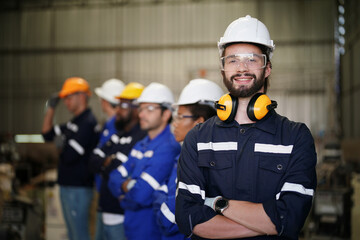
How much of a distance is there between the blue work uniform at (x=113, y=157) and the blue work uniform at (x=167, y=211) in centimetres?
127

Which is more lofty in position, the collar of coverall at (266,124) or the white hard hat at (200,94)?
the white hard hat at (200,94)

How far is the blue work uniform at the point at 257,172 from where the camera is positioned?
1.88 metres

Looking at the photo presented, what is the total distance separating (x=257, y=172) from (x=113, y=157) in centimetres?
253

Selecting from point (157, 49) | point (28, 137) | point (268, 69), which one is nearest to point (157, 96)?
point (268, 69)

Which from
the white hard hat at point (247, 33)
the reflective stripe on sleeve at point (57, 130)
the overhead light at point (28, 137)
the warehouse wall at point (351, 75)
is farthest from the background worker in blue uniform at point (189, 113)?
the overhead light at point (28, 137)

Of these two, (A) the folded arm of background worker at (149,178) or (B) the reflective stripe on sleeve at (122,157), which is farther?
(B) the reflective stripe on sleeve at (122,157)

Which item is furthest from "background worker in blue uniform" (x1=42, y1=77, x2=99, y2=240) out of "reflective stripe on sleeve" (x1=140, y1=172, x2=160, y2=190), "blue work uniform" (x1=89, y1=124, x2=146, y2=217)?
"reflective stripe on sleeve" (x1=140, y1=172, x2=160, y2=190)

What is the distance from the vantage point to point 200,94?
120 inches

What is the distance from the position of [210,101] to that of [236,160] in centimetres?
111

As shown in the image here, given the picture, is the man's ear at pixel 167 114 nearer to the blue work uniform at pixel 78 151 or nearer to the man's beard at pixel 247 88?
the man's beard at pixel 247 88

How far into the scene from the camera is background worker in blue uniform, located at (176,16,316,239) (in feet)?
6.18

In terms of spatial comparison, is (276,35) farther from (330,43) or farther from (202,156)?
(202,156)

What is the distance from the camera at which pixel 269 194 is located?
1.96 meters

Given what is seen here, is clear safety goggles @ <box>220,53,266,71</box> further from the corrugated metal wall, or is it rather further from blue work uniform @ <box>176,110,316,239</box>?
the corrugated metal wall
